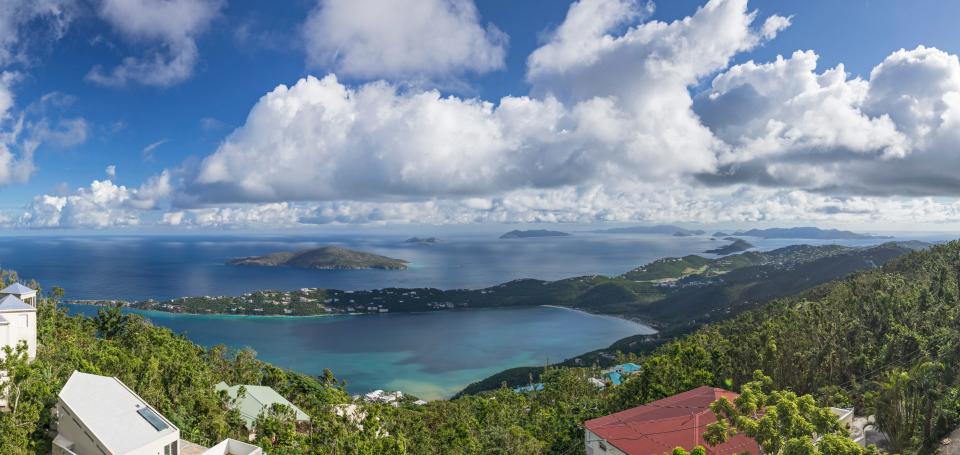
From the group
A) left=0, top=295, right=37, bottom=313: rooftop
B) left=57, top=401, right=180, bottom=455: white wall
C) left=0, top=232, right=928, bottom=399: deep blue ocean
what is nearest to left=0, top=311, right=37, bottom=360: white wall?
left=0, top=295, right=37, bottom=313: rooftop

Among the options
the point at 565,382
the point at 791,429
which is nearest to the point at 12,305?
the point at 791,429

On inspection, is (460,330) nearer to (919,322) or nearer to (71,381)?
(919,322)

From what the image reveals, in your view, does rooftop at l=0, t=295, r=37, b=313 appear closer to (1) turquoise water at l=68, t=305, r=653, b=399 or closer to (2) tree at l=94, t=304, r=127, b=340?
(2) tree at l=94, t=304, r=127, b=340

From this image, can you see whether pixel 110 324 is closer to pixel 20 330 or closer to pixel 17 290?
pixel 17 290

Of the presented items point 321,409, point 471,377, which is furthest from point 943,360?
point 471,377

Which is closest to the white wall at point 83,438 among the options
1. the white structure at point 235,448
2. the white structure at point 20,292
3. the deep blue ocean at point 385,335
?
the white structure at point 235,448

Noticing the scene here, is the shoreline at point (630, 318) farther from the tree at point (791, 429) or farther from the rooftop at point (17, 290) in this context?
the rooftop at point (17, 290)
